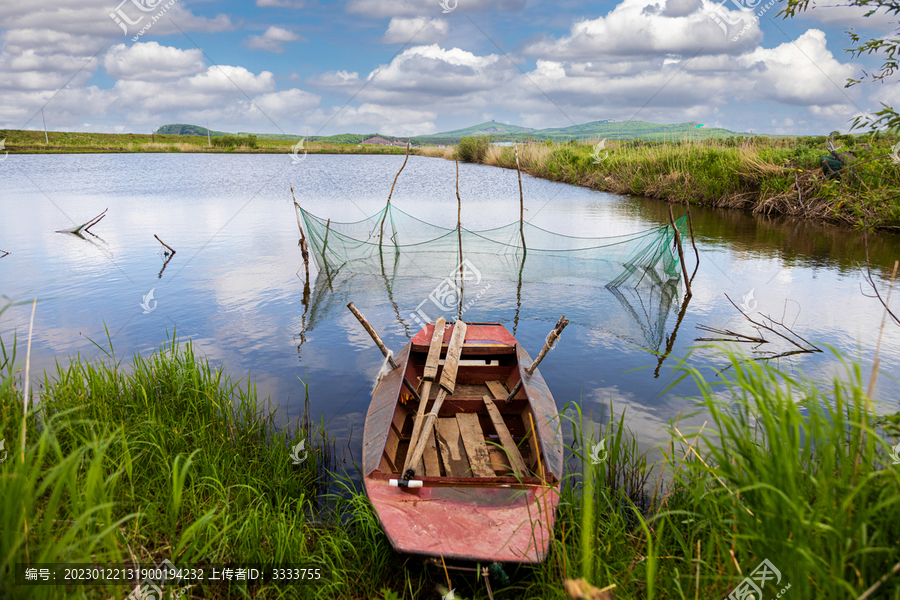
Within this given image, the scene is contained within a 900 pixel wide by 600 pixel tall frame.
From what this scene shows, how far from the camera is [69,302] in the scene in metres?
9.45

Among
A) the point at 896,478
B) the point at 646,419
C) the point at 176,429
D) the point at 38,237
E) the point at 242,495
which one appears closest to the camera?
the point at 896,478

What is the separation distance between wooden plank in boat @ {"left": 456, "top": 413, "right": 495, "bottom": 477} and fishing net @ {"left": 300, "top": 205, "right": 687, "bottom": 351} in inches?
148

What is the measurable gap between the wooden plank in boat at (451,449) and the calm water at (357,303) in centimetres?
92

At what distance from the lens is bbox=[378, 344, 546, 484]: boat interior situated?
418 cm

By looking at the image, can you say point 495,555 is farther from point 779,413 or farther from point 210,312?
point 210,312

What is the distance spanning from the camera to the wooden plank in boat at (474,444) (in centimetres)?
420

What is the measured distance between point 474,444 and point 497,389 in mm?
1310

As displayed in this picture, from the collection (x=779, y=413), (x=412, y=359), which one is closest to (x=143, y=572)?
(x=779, y=413)

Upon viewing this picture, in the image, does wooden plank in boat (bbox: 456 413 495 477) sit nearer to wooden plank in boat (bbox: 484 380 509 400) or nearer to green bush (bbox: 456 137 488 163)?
wooden plank in boat (bbox: 484 380 509 400)

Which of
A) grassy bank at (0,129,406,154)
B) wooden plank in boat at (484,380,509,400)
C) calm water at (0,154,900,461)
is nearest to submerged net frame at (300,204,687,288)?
calm water at (0,154,900,461)

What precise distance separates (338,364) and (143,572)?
4765mm

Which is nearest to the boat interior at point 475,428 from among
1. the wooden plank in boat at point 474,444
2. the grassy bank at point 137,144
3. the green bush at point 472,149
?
the wooden plank in boat at point 474,444

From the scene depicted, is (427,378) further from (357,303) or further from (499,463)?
(357,303)

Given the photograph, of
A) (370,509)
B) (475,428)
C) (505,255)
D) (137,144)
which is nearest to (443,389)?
(475,428)
